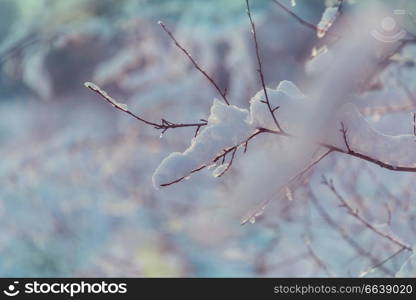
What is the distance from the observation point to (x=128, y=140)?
814cm

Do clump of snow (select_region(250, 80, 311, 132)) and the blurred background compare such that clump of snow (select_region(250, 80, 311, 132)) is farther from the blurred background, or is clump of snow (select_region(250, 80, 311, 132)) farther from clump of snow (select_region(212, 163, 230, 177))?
the blurred background

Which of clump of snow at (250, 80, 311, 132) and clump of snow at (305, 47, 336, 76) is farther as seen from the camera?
clump of snow at (305, 47, 336, 76)

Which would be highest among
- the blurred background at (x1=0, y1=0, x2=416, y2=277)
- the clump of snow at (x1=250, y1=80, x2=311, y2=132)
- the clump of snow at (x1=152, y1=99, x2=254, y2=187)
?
the blurred background at (x1=0, y1=0, x2=416, y2=277)

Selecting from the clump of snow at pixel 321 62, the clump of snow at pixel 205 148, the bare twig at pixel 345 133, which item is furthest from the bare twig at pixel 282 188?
the clump of snow at pixel 321 62

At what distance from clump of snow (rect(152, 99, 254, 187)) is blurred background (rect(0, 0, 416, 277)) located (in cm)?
428

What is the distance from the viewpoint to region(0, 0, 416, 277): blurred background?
6.97m

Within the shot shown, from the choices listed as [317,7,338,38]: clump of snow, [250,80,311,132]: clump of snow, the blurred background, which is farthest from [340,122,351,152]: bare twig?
the blurred background

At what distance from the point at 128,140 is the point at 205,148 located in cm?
678

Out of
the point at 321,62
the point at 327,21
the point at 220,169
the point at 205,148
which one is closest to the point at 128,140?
the point at 327,21

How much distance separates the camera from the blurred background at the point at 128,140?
22.9 ft

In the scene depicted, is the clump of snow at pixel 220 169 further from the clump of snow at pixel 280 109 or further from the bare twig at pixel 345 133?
the bare twig at pixel 345 133

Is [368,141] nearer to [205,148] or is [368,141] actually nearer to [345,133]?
[345,133]

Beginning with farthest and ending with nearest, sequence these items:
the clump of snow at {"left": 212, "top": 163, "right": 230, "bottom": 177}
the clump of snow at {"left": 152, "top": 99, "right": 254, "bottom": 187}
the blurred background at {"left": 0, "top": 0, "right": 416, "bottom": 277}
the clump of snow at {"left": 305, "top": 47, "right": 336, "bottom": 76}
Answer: the blurred background at {"left": 0, "top": 0, "right": 416, "bottom": 277} < the clump of snow at {"left": 305, "top": 47, "right": 336, "bottom": 76} < the clump of snow at {"left": 212, "top": 163, "right": 230, "bottom": 177} < the clump of snow at {"left": 152, "top": 99, "right": 254, "bottom": 187}

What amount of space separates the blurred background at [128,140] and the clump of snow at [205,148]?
428 cm
